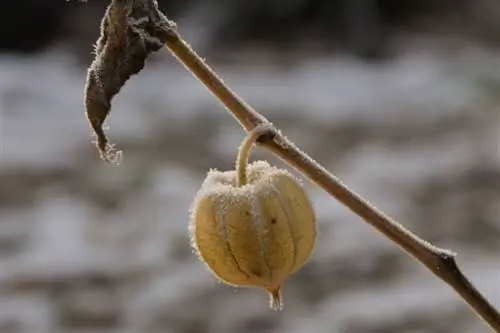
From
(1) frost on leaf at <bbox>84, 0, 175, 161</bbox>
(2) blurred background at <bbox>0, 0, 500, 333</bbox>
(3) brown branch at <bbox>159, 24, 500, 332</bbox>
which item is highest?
(2) blurred background at <bbox>0, 0, 500, 333</bbox>

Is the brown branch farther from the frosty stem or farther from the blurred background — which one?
the blurred background

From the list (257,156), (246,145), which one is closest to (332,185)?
(246,145)

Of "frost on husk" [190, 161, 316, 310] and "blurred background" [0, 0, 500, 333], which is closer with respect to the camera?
"frost on husk" [190, 161, 316, 310]

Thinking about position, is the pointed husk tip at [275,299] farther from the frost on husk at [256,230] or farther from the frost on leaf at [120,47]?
the frost on leaf at [120,47]

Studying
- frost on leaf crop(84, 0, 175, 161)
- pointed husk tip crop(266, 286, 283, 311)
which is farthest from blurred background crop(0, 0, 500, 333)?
frost on leaf crop(84, 0, 175, 161)

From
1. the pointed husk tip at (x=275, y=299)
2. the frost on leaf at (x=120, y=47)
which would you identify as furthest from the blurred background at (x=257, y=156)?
the frost on leaf at (x=120, y=47)

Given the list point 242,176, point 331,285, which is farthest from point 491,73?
point 242,176

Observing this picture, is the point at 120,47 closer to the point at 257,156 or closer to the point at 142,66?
the point at 142,66
